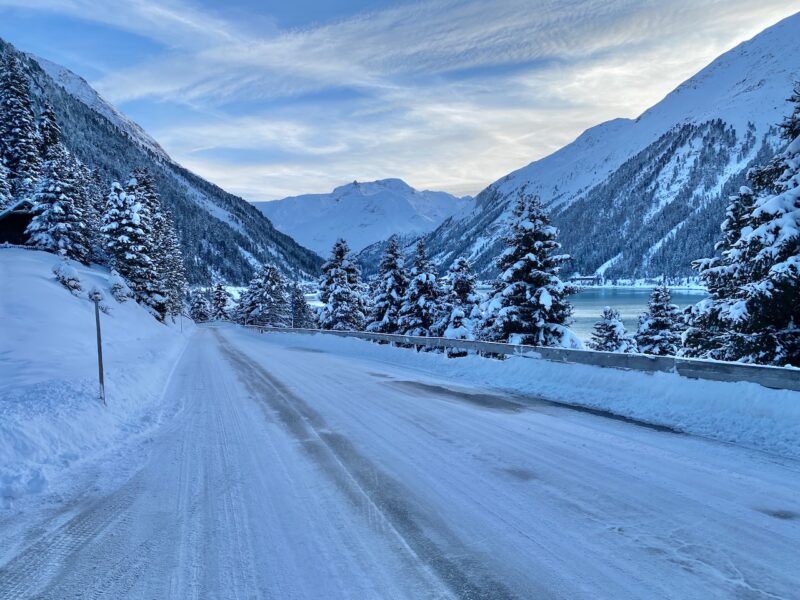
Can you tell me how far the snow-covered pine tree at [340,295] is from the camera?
42094mm

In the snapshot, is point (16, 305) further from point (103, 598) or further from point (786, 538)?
point (786, 538)

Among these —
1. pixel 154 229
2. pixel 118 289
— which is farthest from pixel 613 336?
pixel 154 229

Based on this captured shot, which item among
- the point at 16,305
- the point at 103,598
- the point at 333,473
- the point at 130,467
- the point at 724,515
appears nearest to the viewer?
the point at 103,598

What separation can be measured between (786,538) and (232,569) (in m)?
4.24

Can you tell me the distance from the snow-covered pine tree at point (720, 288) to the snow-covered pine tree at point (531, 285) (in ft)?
17.2

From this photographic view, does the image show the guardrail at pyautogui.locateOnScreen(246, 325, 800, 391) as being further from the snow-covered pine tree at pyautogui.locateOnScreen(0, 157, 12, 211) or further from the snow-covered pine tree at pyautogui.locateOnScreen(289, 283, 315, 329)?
the snow-covered pine tree at pyautogui.locateOnScreen(289, 283, 315, 329)

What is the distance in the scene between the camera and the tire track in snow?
3260 millimetres

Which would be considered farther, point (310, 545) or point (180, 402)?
point (180, 402)

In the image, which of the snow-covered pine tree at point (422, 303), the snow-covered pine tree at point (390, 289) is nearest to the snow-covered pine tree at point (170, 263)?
the snow-covered pine tree at point (390, 289)

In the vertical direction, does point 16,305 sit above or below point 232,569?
above

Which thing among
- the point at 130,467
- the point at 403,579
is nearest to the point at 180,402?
the point at 130,467

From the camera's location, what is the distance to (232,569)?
3.51m

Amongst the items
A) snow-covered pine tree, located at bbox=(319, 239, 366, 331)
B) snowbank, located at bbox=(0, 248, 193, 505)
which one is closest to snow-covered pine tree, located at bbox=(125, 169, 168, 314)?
snow-covered pine tree, located at bbox=(319, 239, 366, 331)

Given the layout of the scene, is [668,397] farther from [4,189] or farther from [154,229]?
[154,229]
